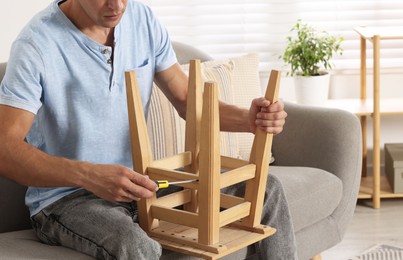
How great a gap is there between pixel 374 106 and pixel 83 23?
1.81 metres

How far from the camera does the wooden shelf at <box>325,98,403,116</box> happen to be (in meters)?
3.64

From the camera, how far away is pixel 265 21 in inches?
155

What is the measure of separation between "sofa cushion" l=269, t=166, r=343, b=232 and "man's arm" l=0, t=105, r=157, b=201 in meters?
0.76

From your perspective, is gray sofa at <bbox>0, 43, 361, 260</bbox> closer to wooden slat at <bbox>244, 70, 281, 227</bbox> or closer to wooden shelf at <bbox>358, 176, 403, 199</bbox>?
wooden slat at <bbox>244, 70, 281, 227</bbox>

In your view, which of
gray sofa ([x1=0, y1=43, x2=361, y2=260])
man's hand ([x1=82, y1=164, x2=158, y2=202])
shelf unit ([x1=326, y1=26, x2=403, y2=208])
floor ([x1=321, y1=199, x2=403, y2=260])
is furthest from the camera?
shelf unit ([x1=326, y1=26, x2=403, y2=208])

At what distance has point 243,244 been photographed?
197 centimetres

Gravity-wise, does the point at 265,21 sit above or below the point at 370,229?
above

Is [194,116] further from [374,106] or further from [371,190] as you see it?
[371,190]

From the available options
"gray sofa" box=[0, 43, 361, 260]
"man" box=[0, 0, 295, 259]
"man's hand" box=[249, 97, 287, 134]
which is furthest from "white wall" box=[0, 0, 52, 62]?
"man's hand" box=[249, 97, 287, 134]

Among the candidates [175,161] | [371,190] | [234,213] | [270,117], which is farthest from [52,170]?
[371,190]

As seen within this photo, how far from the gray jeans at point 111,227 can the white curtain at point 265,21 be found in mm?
1830

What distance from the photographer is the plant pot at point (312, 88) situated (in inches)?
147

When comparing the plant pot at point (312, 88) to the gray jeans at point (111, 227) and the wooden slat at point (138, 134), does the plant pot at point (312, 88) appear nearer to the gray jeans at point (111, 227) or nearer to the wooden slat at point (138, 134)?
the gray jeans at point (111, 227)

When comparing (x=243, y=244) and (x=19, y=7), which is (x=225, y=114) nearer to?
(x=243, y=244)
